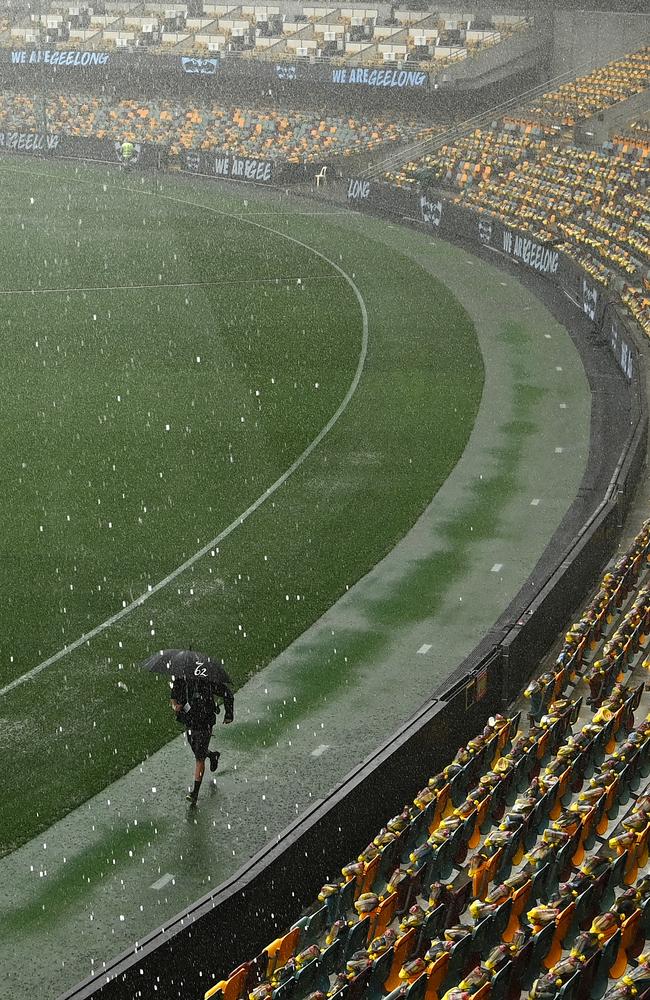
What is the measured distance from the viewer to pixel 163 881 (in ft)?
52.4

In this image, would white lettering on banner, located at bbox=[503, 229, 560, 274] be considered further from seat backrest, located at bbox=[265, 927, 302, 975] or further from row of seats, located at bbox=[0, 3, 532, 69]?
seat backrest, located at bbox=[265, 927, 302, 975]

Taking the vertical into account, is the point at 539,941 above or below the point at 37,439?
Result: above

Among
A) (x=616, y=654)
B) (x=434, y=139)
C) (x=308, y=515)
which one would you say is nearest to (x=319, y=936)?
(x=616, y=654)

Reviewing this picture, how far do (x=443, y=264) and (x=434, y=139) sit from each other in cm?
2199

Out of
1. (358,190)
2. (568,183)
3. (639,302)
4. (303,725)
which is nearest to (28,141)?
(358,190)

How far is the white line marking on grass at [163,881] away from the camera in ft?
52.1

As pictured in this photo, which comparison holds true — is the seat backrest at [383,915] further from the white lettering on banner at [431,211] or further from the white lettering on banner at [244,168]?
the white lettering on banner at [244,168]

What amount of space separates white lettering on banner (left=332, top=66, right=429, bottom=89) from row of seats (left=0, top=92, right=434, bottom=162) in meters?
2.06

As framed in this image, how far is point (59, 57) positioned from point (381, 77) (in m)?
28.5

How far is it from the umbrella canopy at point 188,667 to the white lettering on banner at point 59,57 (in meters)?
83.1

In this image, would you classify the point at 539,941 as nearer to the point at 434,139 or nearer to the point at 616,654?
the point at 616,654

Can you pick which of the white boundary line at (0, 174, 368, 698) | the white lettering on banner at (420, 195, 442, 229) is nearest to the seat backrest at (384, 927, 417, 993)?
the white boundary line at (0, 174, 368, 698)

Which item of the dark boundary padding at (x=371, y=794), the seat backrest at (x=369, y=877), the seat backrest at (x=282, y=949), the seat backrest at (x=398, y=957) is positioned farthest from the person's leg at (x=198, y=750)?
the seat backrest at (x=398, y=957)

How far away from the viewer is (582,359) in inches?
1559
